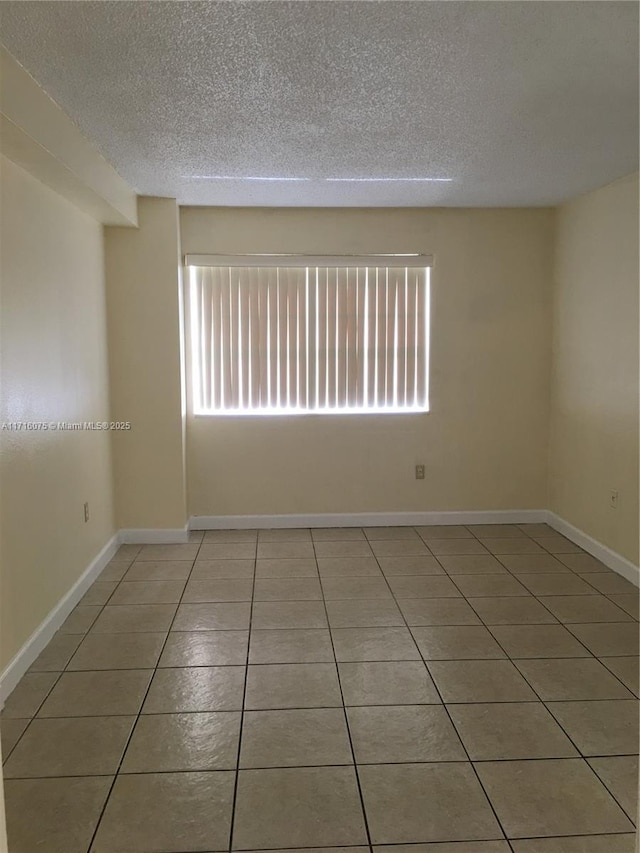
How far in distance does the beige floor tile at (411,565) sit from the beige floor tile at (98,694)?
1742 mm

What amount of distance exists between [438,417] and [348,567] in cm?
146

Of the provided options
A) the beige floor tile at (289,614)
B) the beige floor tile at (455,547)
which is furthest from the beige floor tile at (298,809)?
the beige floor tile at (455,547)

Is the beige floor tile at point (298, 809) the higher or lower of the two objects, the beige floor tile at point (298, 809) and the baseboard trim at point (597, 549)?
the lower

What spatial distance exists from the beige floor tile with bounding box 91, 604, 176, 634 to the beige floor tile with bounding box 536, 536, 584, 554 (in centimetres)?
259

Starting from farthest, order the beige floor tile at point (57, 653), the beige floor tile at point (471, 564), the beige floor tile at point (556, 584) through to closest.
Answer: the beige floor tile at point (471, 564) < the beige floor tile at point (556, 584) < the beige floor tile at point (57, 653)

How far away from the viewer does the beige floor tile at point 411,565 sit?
157 inches

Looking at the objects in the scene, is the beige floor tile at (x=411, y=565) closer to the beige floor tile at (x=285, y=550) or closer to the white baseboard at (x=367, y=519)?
the beige floor tile at (x=285, y=550)

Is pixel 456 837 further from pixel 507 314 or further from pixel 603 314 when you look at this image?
pixel 507 314

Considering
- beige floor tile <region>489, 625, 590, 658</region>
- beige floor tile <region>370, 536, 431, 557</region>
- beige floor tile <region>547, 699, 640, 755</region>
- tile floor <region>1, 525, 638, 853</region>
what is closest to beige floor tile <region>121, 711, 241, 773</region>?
tile floor <region>1, 525, 638, 853</region>

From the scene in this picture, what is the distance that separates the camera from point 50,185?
3.09m

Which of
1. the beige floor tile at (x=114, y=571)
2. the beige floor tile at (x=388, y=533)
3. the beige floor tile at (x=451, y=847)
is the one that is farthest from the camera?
the beige floor tile at (x=388, y=533)

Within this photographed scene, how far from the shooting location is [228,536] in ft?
15.5

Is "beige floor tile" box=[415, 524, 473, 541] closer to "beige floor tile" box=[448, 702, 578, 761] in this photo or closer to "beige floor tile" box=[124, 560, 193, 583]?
"beige floor tile" box=[124, 560, 193, 583]

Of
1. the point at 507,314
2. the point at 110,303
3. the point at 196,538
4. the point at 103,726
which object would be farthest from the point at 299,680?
the point at 507,314
